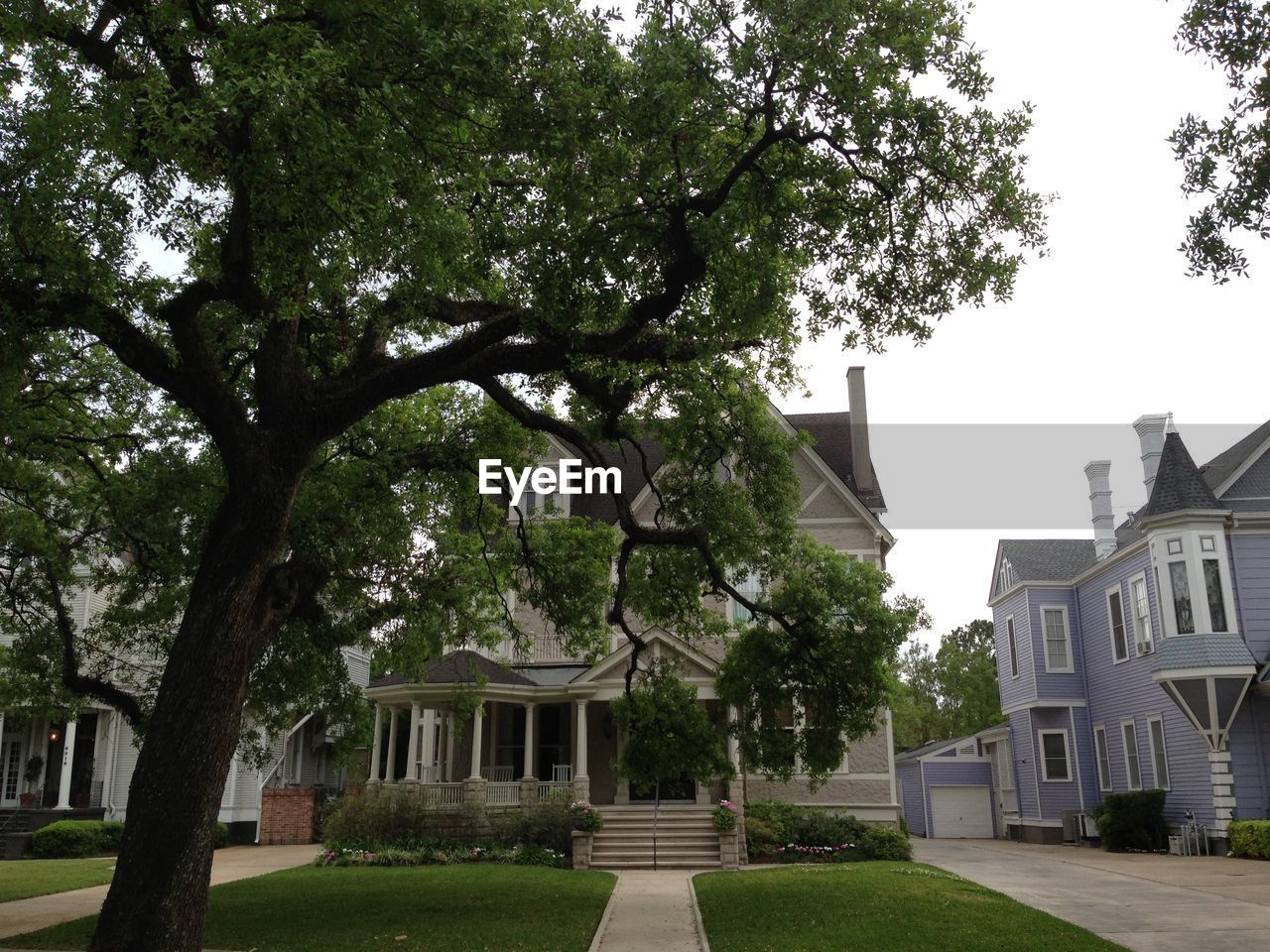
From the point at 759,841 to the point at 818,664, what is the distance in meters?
7.67

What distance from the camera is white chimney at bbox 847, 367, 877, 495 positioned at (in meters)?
26.4

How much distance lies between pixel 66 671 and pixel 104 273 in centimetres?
751

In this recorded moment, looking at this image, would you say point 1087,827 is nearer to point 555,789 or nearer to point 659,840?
point 659,840

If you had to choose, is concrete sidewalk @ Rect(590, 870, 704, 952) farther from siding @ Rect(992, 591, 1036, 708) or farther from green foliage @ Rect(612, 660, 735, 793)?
siding @ Rect(992, 591, 1036, 708)

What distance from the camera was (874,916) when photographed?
11.9 metres

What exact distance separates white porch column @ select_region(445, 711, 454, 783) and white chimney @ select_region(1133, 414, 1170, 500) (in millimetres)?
19034

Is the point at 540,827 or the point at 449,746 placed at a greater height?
the point at 449,746

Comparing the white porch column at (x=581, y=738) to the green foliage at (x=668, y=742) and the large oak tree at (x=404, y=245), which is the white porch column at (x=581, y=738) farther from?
the large oak tree at (x=404, y=245)

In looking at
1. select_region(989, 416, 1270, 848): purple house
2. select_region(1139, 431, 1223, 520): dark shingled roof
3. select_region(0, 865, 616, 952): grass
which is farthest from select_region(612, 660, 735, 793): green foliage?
select_region(1139, 431, 1223, 520): dark shingled roof

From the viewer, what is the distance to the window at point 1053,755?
1159 inches

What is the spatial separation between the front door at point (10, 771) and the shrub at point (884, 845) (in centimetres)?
2333

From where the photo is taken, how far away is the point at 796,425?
94.2ft

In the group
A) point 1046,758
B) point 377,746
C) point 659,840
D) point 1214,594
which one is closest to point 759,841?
point 659,840

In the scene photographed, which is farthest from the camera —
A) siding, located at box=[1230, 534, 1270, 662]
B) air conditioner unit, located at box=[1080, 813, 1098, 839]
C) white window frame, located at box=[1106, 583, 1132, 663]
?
air conditioner unit, located at box=[1080, 813, 1098, 839]
